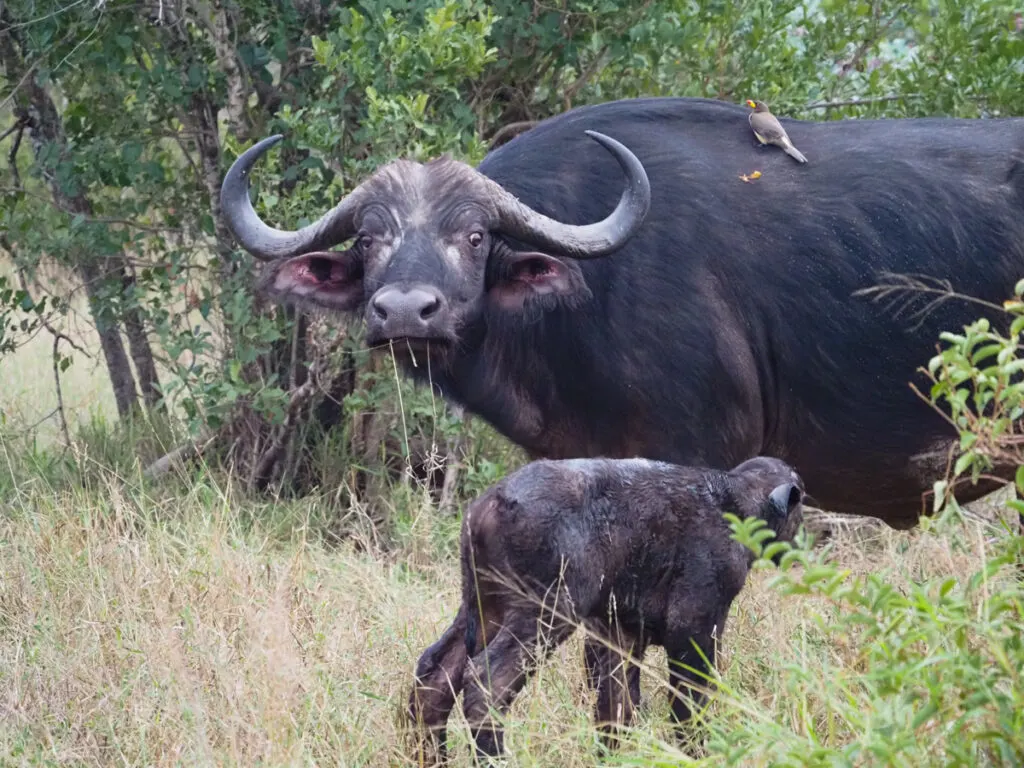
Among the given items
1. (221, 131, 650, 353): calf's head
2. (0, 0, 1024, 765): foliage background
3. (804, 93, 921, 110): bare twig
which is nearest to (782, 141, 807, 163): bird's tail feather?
(221, 131, 650, 353): calf's head

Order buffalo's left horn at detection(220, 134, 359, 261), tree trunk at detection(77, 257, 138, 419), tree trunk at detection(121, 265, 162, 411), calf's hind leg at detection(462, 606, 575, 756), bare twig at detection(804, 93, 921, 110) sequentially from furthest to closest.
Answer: tree trunk at detection(77, 257, 138, 419)
tree trunk at detection(121, 265, 162, 411)
bare twig at detection(804, 93, 921, 110)
buffalo's left horn at detection(220, 134, 359, 261)
calf's hind leg at detection(462, 606, 575, 756)

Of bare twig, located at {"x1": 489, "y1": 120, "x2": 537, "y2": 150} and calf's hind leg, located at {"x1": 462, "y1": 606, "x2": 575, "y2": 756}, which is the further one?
bare twig, located at {"x1": 489, "y1": 120, "x2": 537, "y2": 150}

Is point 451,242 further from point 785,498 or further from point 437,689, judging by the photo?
point 437,689

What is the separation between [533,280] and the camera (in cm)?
523

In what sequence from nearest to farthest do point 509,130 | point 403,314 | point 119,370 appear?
point 403,314
point 509,130
point 119,370

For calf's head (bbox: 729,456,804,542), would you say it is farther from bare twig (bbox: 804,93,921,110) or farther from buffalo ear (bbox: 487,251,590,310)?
bare twig (bbox: 804,93,921,110)

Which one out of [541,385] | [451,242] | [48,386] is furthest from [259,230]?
[48,386]

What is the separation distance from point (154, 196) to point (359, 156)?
137cm

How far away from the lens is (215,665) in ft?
15.1

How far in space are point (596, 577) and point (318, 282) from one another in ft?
6.04

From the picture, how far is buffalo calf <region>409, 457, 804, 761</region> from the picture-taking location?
13.6 feet

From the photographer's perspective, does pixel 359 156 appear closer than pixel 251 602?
No

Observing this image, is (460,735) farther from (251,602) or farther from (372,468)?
(372,468)

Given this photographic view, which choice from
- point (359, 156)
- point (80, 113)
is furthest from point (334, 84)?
point (80, 113)
